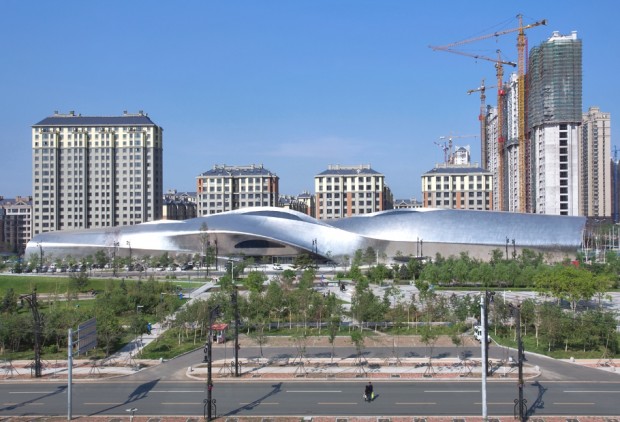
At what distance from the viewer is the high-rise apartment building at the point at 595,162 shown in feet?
388

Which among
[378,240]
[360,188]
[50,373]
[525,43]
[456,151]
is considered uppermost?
[525,43]

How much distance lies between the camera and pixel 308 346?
1111 inches

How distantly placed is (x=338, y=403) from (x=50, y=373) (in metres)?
11.9

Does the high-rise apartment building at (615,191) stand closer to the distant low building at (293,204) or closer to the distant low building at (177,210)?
the distant low building at (293,204)

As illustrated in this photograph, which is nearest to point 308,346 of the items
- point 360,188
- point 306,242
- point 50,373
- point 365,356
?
point 365,356

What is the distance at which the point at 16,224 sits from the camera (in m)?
112

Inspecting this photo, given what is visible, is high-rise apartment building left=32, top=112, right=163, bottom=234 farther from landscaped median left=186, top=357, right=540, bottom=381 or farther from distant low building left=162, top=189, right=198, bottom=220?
landscaped median left=186, top=357, right=540, bottom=381

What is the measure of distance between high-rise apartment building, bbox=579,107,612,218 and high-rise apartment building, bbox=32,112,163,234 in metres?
82.3

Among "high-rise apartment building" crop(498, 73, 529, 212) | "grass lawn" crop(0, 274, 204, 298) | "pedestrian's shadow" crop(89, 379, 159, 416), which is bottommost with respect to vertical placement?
"pedestrian's shadow" crop(89, 379, 159, 416)

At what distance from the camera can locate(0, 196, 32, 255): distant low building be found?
10969 cm

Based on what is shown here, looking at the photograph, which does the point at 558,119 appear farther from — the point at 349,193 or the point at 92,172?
the point at 92,172

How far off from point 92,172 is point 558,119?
233 ft

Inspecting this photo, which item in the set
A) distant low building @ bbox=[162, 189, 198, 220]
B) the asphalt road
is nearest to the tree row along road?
the asphalt road

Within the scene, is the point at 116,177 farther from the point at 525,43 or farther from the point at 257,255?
the point at 525,43
